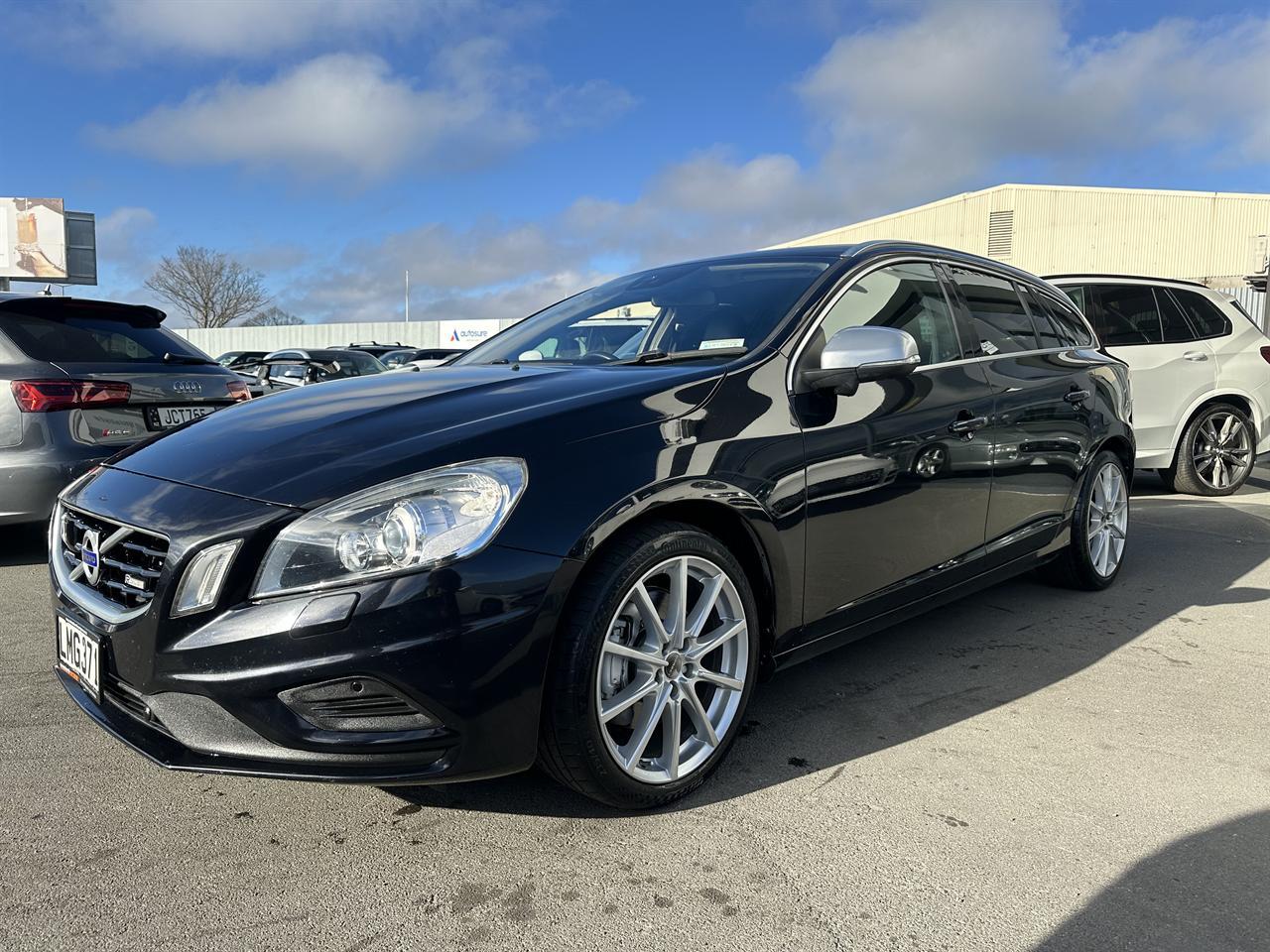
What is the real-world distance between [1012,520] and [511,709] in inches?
98.9

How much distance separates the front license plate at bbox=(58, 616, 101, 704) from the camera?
92.4 inches

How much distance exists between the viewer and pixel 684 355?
312 cm

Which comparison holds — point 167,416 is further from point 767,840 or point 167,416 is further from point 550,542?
point 767,840

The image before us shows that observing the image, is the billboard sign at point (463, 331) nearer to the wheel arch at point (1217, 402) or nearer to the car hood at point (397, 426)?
the wheel arch at point (1217, 402)

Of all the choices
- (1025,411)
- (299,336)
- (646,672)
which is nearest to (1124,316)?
(1025,411)

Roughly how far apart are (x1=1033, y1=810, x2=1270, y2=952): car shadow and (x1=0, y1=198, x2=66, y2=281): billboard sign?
4820 cm

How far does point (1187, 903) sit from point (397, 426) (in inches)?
85.7

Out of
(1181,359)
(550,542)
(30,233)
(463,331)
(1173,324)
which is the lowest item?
(550,542)

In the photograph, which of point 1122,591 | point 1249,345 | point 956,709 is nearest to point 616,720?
point 956,709

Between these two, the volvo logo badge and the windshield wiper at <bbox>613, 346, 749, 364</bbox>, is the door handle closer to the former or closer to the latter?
the windshield wiper at <bbox>613, 346, 749, 364</bbox>

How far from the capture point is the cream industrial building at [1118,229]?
3081 cm

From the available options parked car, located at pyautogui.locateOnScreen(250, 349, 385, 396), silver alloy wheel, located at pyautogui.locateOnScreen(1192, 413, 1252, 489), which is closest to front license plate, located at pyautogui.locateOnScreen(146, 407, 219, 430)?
silver alloy wheel, located at pyautogui.locateOnScreen(1192, 413, 1252, 489)

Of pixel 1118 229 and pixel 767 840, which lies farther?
pixel 1118 229

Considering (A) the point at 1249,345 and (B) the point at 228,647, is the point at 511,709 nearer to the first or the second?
(B) the point at 228,647
